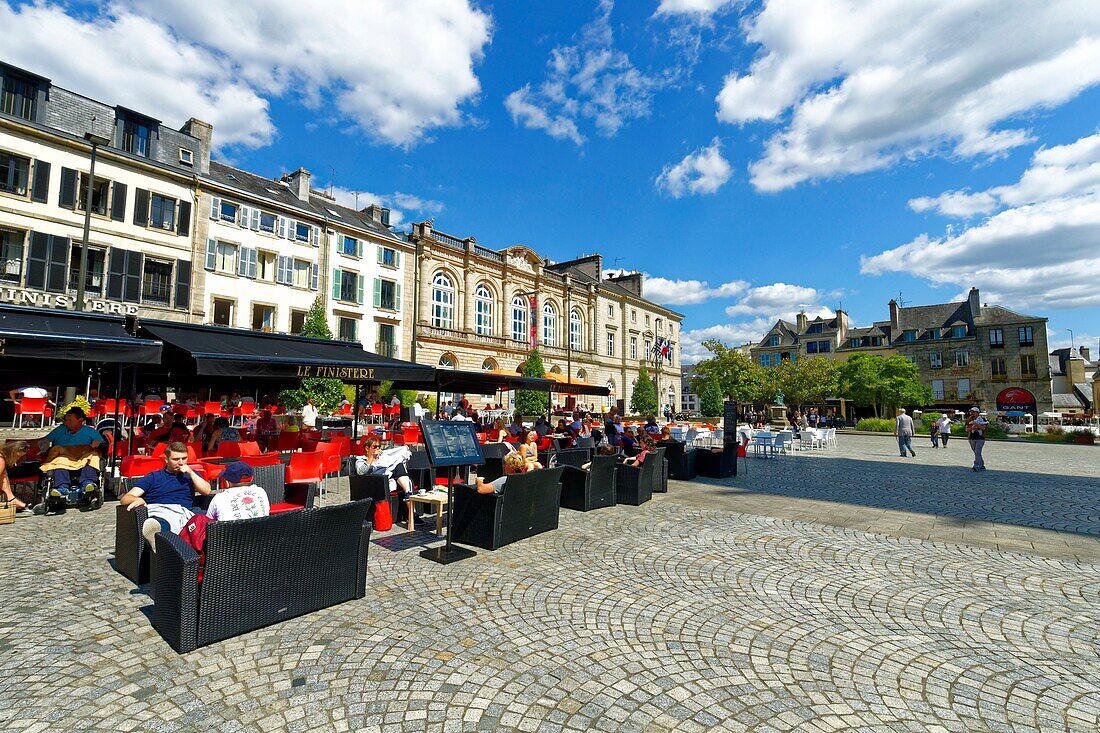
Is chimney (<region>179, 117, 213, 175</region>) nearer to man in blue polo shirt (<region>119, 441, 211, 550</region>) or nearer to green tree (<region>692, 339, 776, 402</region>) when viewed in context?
man in blue polo shirt (<region>119, 441, 211, 550</region>)

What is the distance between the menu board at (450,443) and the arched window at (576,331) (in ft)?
144

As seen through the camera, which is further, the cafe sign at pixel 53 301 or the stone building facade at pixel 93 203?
the stone building facade at pixel 93 203

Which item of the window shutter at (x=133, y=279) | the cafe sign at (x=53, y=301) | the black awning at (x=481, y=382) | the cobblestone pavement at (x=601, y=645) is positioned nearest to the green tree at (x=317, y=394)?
the cafe sign at (x=53, y=301)

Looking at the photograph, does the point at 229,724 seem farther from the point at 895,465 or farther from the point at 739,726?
the point at 895,465

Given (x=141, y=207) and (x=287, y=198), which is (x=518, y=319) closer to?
(x=287, y=198)

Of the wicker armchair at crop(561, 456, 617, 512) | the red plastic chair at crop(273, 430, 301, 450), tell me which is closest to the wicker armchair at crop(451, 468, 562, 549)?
the wicker armchair at crop(561, 456, 617, 512)

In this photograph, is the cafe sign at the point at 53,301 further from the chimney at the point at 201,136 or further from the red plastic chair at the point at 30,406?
the chimney at the point at 201,136

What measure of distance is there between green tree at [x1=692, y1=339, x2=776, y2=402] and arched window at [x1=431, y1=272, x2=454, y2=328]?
84.2 feet

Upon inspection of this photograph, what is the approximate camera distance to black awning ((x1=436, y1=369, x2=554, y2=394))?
12.2m

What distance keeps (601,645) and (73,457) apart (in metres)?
8.16

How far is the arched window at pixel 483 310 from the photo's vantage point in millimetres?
40156

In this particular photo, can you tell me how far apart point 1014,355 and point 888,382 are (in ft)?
53.6

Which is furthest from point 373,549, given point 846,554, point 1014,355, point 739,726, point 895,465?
point 1014,355

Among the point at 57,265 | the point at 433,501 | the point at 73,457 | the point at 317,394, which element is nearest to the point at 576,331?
the point at 317,394
